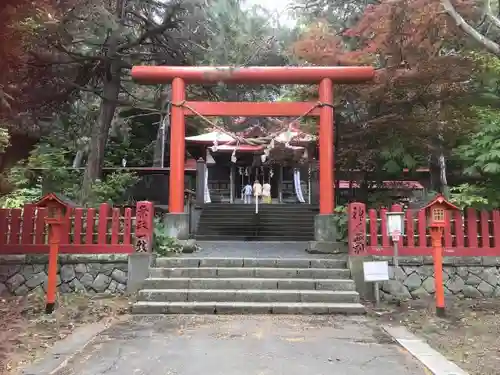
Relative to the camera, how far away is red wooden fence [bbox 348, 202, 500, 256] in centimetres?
826

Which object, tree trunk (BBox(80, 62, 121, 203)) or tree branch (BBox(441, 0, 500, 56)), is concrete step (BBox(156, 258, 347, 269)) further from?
tree trunk (BBox(80, 62, 121, 203))

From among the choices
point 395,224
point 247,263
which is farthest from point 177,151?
point 395,224

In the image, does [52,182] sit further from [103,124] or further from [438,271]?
[438,271]

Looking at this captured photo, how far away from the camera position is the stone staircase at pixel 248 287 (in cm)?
708

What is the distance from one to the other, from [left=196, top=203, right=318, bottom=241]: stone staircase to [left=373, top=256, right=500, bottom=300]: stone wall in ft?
21.1

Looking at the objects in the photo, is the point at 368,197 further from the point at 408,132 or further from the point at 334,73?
the point at 334,73

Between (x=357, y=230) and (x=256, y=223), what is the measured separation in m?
8.09

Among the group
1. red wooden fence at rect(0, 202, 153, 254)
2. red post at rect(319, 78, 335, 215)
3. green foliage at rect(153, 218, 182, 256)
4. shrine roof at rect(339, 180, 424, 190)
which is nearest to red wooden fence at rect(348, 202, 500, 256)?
red post at rect(319, 78, 335, 215)

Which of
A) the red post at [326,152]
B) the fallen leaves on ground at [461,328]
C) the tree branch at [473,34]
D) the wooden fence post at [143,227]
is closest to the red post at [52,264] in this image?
the wooden fence post at [143,227]

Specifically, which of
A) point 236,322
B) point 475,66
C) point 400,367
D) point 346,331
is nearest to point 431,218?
point 346,331

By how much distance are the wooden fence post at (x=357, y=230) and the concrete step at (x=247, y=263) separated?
0.39 m

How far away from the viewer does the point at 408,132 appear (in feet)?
34.4

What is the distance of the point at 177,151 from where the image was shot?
10.2 meters

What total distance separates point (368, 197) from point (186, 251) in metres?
6.58
